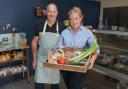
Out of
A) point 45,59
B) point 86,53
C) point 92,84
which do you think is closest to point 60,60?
point 86,53

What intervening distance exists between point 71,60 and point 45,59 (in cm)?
56

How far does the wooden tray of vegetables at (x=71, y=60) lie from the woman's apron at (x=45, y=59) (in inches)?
15.5

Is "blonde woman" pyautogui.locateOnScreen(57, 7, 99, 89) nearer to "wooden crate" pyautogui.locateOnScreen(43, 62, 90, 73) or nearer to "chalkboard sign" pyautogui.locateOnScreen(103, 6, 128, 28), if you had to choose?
"wooden crate" pyautogui.locateOnScreen(43, 62, 90, 73)

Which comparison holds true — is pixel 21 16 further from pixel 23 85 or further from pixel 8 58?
pixel 23 85

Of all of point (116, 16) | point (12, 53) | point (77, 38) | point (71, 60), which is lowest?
point (12, 53)

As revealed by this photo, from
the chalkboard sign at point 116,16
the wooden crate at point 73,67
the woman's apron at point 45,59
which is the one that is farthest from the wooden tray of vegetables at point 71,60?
the chalkboard sign at point 116,16

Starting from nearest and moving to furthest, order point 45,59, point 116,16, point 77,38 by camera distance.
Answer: point 77,38
point 45,59
point 116,16

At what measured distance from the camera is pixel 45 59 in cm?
198

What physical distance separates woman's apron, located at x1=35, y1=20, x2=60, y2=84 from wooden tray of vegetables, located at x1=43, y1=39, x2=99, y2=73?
394 mm

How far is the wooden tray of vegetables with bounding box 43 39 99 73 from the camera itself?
4.67ft

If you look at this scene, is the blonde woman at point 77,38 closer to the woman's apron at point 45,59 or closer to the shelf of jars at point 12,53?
the woman's apron at point 45,59

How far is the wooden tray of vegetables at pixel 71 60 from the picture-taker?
1.42 metres

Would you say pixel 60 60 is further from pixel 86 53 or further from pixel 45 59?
pixel 45 59

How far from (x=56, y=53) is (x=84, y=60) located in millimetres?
236
